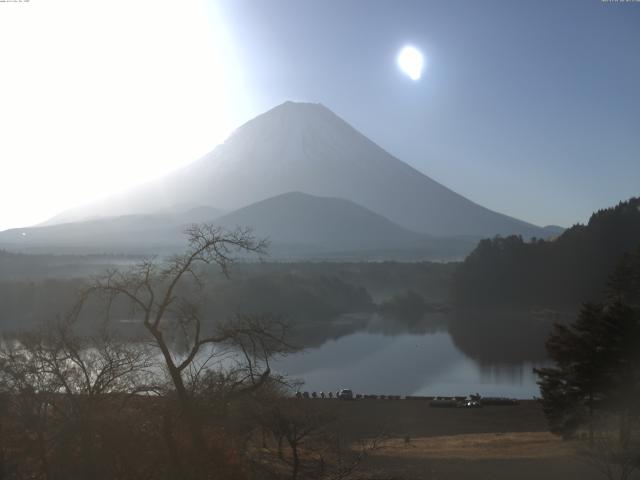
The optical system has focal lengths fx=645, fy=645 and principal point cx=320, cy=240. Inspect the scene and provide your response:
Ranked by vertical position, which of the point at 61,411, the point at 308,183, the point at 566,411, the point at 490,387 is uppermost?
the point at 308,183

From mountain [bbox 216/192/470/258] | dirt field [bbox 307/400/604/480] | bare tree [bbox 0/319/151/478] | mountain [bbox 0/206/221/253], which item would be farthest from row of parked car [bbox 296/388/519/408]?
mountain [bbox 216/192/470/258]

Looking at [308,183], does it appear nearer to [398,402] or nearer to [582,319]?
[398,402]

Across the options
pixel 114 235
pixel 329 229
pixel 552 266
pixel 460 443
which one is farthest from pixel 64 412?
pixel 329 229

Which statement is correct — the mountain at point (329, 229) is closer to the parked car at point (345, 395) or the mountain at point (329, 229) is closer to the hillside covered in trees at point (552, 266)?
the hillside covered in trees at point (552, 266)

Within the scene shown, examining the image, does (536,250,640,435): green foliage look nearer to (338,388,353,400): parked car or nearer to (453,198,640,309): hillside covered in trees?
(338,388,353,400): parked car

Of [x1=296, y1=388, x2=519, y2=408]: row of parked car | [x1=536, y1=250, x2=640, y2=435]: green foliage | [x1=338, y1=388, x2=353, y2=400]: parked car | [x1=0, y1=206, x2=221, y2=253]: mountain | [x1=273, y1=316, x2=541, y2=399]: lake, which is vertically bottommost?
[x1=273, y1=316, x2=541, y2=399]: lake

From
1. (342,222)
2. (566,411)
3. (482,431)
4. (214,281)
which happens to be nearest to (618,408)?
(566,411)
